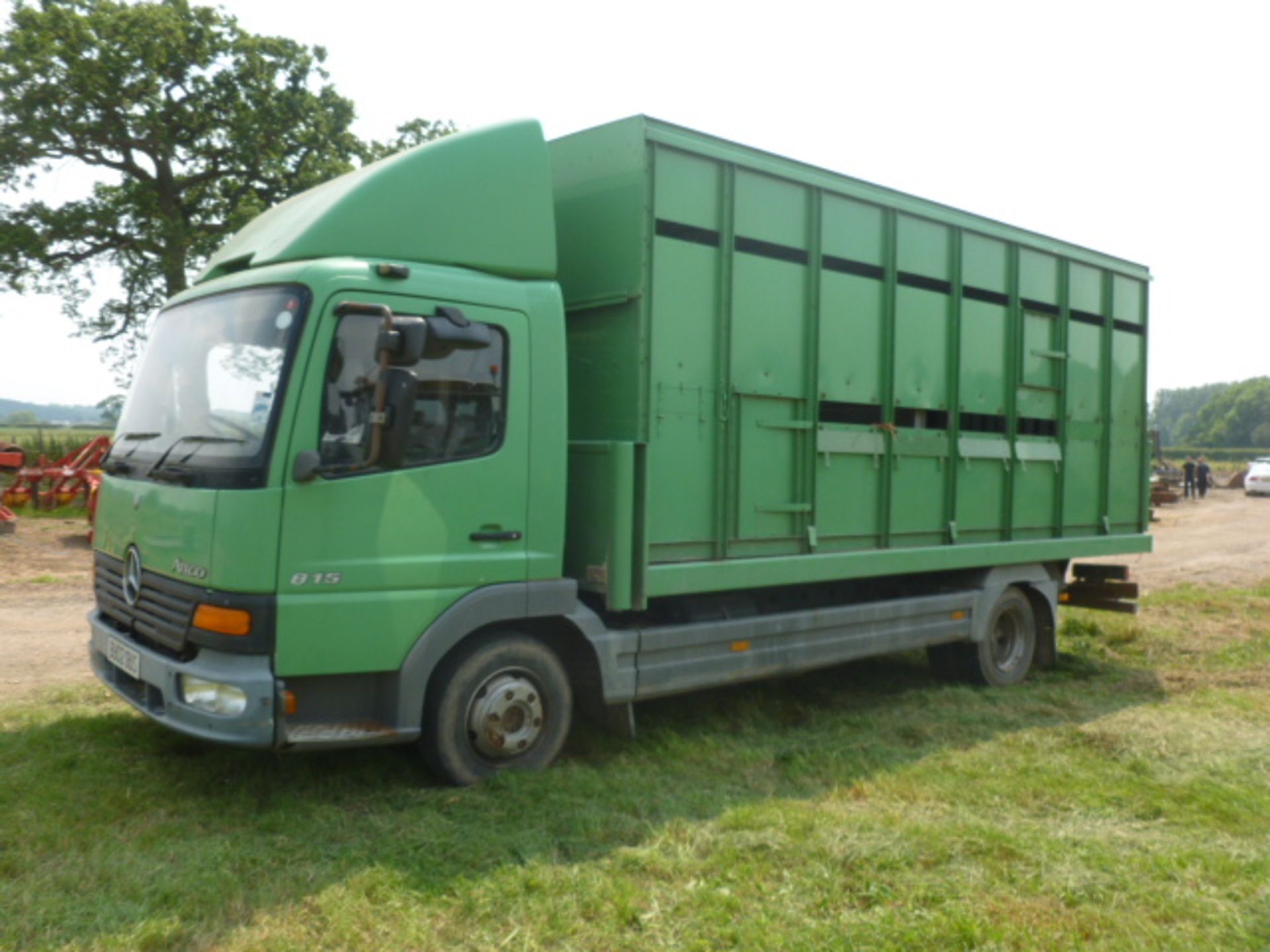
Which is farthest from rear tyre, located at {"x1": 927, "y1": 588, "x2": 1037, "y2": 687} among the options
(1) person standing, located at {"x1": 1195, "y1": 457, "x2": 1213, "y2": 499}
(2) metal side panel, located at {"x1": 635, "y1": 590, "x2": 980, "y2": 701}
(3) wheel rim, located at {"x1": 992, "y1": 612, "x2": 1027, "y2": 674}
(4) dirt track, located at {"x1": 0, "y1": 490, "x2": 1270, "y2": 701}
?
(1) person standing, located at {"x1": 1195, "y1": 457, "x2": 1213, "y2": 499}

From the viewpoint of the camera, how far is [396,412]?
4520 millimetres

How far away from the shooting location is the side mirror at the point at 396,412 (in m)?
4.48

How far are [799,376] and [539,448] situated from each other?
6.46 ft

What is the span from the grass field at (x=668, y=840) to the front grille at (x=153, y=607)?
0.70 m

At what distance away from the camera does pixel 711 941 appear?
3678 millimetres

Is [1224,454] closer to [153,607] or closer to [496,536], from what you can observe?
[496,536]

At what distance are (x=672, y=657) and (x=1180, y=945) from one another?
283cm

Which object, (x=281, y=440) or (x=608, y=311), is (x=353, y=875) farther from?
(x=608, y=311)

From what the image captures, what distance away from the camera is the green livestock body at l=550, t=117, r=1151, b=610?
561cm

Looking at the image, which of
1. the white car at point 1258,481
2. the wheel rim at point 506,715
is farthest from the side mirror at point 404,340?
the white car at point 1258,481

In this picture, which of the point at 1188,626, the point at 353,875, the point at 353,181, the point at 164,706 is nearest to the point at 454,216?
the point at 353,181

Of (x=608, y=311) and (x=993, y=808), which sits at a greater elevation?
(x=608, y=311)

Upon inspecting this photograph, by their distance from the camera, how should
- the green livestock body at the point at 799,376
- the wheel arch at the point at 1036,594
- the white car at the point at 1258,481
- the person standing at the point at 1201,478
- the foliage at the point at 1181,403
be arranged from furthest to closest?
the foliage at the point at 1181,403
the white car at the point at 1258,481
the person standing at the point at 1201,478
the wheel arch at the point at 1036,594
the green livestock body at the point at 799,376

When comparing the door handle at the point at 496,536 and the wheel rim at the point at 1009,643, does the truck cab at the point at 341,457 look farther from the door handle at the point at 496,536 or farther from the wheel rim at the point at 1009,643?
the wheel rim at the point at 1009,643
